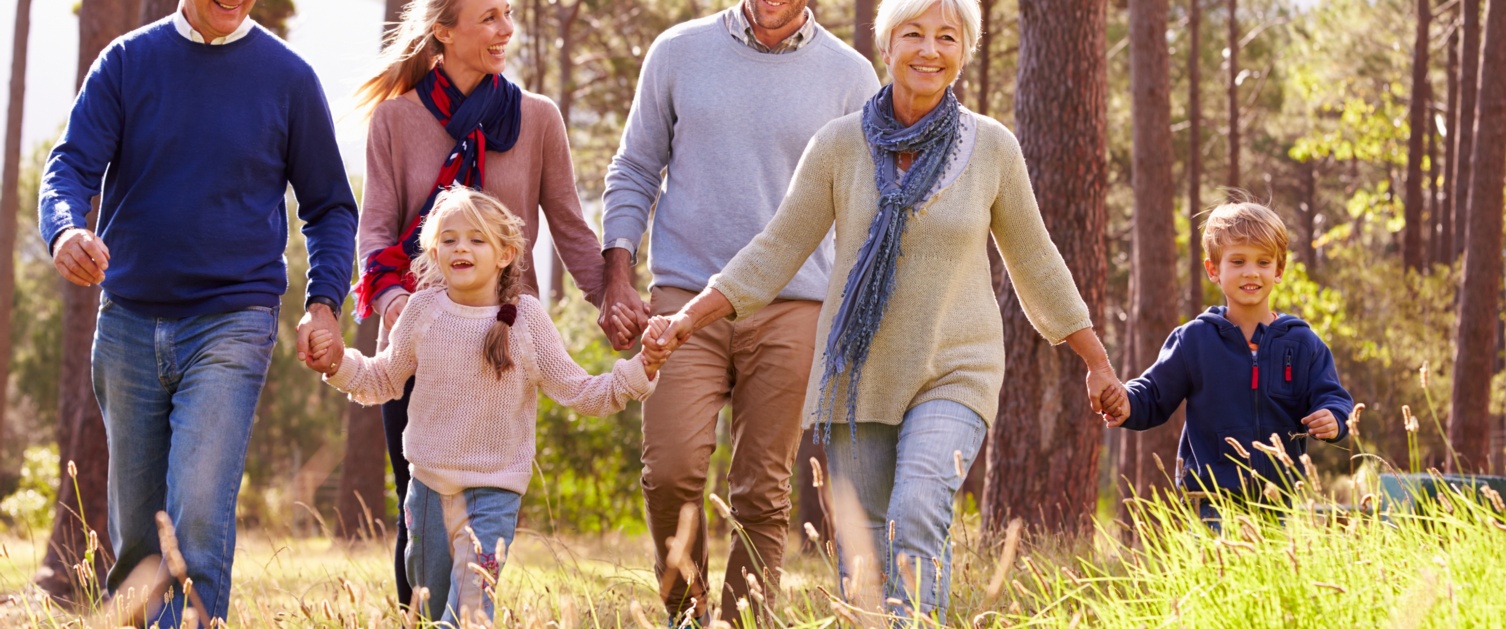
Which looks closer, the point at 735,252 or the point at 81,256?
the point at 81,256

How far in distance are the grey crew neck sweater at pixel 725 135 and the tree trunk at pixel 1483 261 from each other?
9066 mm

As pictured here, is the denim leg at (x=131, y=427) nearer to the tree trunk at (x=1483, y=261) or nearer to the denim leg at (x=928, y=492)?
the denim leg at (x=928, y=492)

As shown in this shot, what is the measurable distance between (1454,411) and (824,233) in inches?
406

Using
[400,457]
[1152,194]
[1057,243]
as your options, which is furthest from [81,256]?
[1152,194]

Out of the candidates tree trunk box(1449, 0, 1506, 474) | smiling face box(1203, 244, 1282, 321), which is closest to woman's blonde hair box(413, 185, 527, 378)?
smiling face box(1203, 244, 1282, 321)

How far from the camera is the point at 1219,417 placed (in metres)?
4.50

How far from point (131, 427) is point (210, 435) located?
0.27 metres

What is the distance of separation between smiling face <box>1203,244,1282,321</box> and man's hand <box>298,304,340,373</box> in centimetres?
269

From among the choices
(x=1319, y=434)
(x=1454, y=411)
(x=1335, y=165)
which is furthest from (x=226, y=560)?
(x=1335, y=165)

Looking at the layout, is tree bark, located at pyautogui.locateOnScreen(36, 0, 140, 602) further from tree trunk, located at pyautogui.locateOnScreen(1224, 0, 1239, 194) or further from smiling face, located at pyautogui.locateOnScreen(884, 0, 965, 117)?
tree trunk, located at pyautogui.locateOnScreen(1224, 0, 1239, 194)

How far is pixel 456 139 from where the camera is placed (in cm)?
452

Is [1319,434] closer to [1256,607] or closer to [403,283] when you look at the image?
[1256,607]

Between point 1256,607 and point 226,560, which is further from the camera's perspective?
point 226,560

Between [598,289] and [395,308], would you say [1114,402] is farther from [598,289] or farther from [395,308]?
[395,308]
